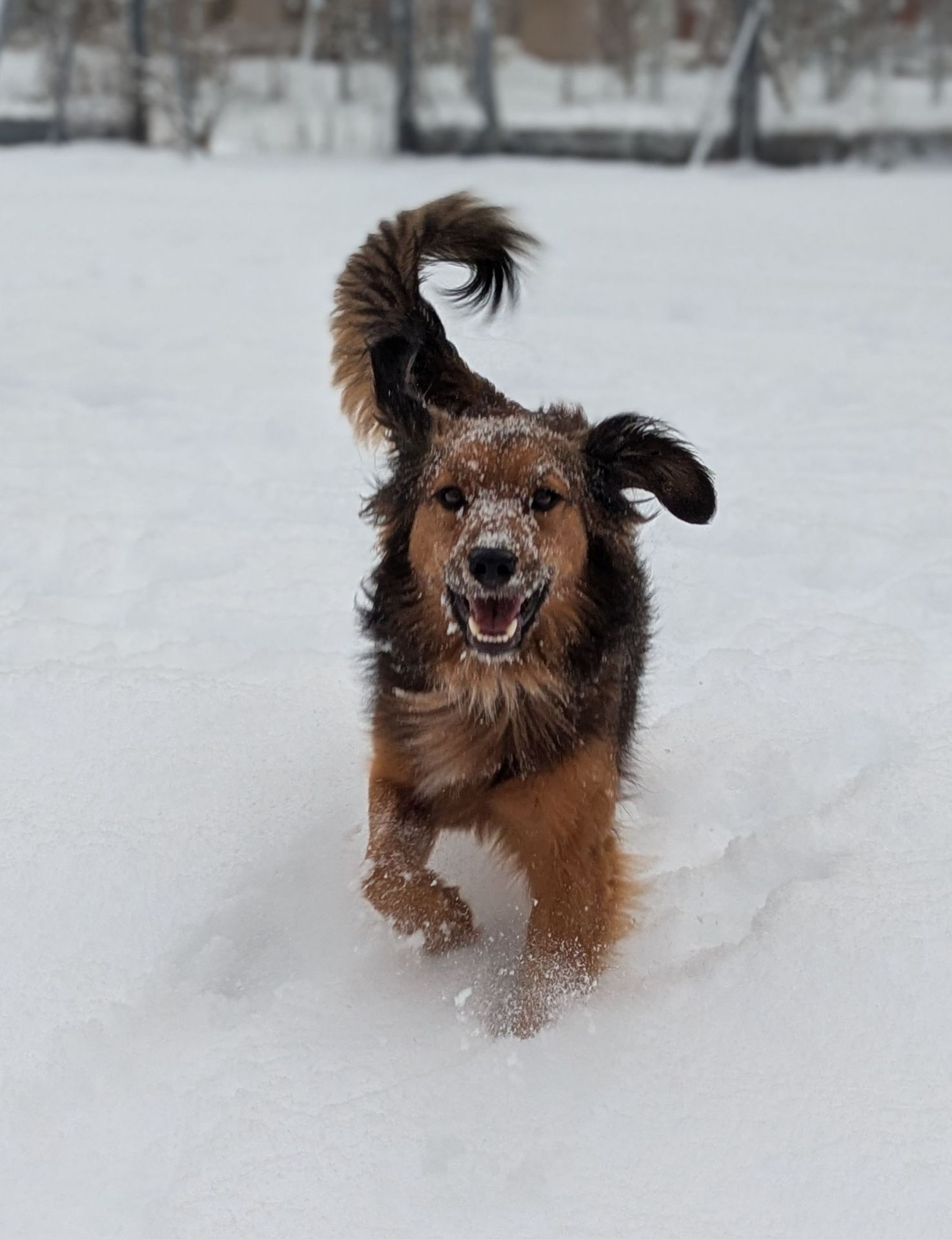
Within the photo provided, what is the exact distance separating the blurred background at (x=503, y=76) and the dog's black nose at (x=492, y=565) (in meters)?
10.5

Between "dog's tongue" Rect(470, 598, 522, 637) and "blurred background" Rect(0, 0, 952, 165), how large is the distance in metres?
10.4

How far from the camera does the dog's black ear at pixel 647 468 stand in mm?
2998

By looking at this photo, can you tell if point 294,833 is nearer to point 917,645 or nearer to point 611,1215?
point 611,1215

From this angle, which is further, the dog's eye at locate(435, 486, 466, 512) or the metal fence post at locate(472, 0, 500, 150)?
the metal fence post at locate(472, 0, 500, 150)

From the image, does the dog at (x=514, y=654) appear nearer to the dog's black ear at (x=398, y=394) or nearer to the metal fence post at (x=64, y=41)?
the dog's black ear at (x=398, y=394)

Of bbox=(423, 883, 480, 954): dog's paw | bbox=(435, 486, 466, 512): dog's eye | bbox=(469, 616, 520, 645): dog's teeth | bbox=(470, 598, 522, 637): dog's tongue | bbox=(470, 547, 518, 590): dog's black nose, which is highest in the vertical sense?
bbox=(435, 486, 466, 512): dog's eye

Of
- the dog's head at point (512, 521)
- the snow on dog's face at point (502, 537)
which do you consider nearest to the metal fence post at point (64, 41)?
the dog's head at point (512, 521)

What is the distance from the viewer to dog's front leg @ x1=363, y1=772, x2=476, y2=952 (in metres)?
2.96

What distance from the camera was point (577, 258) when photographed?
9227 millimetres

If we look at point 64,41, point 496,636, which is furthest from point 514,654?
point 64,41

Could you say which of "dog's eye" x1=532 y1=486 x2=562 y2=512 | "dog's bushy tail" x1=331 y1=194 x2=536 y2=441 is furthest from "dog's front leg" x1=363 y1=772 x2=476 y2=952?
"dog's bushy tail" x1=331 y1=194 x2=536 y2=441

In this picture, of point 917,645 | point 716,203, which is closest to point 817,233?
point 716,203

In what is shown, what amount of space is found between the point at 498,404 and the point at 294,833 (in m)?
1.10

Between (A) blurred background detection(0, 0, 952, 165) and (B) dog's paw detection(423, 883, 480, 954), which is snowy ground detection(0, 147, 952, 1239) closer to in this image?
(B) dog's paw detection(423, 883, 480, 954)
